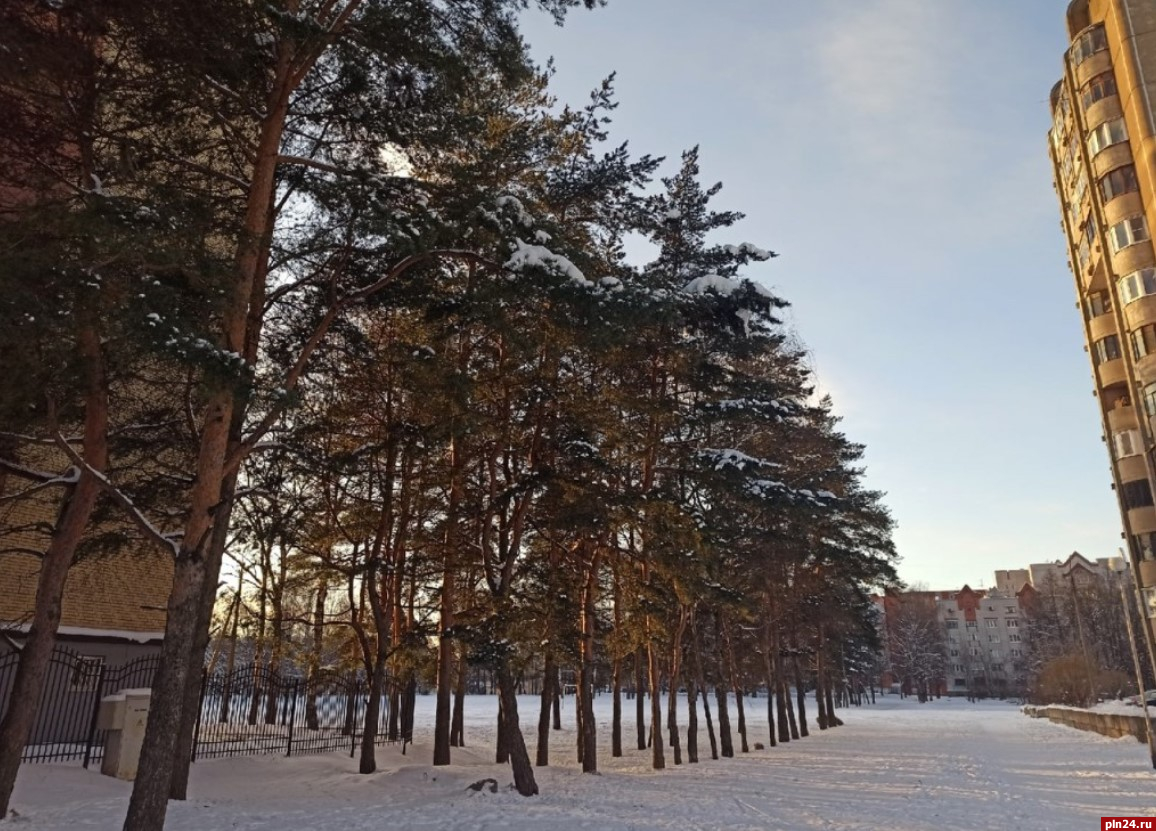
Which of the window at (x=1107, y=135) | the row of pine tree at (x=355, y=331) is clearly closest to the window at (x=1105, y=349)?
the window at (x=1107, y=135)

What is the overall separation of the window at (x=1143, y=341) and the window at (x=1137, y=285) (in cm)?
123

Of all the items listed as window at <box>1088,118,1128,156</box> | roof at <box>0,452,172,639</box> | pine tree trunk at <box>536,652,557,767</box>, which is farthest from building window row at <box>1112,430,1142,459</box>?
roof at <box>0,452,172,639</box>

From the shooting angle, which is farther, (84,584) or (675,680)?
(675,680)

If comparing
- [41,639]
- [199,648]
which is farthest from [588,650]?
[41,639]

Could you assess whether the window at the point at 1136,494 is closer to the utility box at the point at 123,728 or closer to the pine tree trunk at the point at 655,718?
the pine tree trunk at the point at 655,718

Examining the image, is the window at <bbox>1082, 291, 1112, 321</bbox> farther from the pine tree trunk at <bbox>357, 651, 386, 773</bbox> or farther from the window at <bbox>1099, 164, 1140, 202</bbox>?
the pine tree trunk at <bbox>357, 651, 386, 773</bbox>

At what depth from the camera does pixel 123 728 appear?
1322 cm

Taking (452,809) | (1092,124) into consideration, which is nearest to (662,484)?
(452,809)

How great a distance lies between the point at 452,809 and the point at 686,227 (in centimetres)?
1495

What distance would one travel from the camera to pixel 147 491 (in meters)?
12.2

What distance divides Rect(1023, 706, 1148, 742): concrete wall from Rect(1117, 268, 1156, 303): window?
1555 cm

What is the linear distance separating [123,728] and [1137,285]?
34.8 meters

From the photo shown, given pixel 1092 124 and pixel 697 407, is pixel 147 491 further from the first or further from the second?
pixel 1092 124

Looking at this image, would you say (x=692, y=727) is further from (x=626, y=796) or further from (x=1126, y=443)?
(x=1126, y=443)
